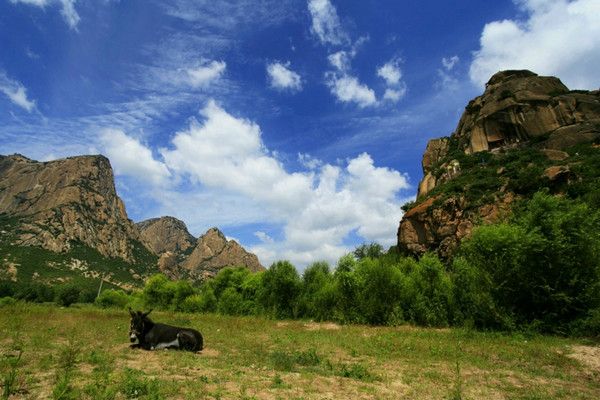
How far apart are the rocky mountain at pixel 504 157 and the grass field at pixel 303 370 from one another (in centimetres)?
3163

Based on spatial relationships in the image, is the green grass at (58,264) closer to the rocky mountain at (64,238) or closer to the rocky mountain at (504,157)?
the rocky mountain at (64,238)

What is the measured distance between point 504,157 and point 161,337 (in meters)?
65.7

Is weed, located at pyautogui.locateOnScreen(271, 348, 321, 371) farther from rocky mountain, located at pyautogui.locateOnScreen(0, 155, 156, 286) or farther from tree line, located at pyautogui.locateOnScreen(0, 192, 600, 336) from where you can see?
rocky mountain, located at pyautogui.locateOnScreen(0, 155, 156, 286)

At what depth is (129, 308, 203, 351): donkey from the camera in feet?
45.8

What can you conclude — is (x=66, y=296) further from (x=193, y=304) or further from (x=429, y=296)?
(x=429, y=296)

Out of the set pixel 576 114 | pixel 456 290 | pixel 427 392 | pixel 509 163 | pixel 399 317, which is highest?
pixel 576 114

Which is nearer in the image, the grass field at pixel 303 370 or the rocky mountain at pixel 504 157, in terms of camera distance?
the grass field at pixel 303 370

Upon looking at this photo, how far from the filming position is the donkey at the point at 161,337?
13961mm

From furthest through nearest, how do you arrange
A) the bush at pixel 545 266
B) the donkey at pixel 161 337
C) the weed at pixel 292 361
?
the bush at pixel 545 266 < the donkey at pixel 161 337 < the weed at pixel 292 361

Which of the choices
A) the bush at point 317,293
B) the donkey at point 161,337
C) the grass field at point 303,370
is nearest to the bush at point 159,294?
the bush at point 317,293

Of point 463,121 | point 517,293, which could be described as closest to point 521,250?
point 517,293

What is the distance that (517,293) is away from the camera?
20953 millimetres

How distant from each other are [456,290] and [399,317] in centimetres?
501

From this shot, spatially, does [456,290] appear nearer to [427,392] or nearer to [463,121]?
[427,392]
